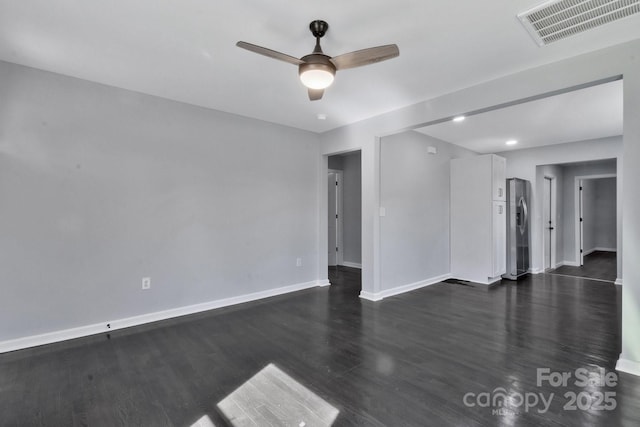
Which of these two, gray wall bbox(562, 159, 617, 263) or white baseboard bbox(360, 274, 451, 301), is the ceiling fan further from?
gray wall bbox(562, 159, 617, 263)

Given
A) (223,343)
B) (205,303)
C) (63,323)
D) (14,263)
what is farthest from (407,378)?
(14,263)

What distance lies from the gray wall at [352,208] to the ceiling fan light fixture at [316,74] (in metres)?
4.29

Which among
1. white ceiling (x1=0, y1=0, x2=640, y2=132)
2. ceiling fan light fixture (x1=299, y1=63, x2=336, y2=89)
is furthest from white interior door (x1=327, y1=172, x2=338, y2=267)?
ceiling fan light fixture (x1=299, y1=63, x2=336, y2=89)

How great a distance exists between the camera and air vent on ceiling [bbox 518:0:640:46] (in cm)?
192

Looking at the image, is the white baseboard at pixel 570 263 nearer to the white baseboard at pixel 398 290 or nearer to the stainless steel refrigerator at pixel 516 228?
the stainless steel refrigerator at pixel 516 228

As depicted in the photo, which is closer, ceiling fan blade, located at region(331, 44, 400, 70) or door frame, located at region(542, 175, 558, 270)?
ceiling fan blade, located at region(331, 44, 400, 70)

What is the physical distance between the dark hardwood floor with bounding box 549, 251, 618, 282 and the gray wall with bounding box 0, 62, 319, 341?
232 inches

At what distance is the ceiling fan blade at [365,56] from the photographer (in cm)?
195

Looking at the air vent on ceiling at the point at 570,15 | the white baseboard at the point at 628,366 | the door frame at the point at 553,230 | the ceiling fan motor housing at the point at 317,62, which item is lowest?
the white baseboard at the point at 628,366

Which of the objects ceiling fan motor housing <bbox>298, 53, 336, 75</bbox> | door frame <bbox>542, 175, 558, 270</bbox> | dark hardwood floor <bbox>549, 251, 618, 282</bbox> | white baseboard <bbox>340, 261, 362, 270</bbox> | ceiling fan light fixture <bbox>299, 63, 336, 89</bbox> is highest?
ceiling fan motor housing <bbox>298, 53, 336, 75</bbox>

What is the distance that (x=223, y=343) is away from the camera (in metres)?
2.84

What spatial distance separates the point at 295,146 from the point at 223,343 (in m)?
3.00

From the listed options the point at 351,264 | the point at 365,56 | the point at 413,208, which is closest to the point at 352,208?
the point at 351,264

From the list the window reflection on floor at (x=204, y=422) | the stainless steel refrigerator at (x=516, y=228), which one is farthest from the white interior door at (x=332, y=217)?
the window reflection on floor at (x=204, y=422)
